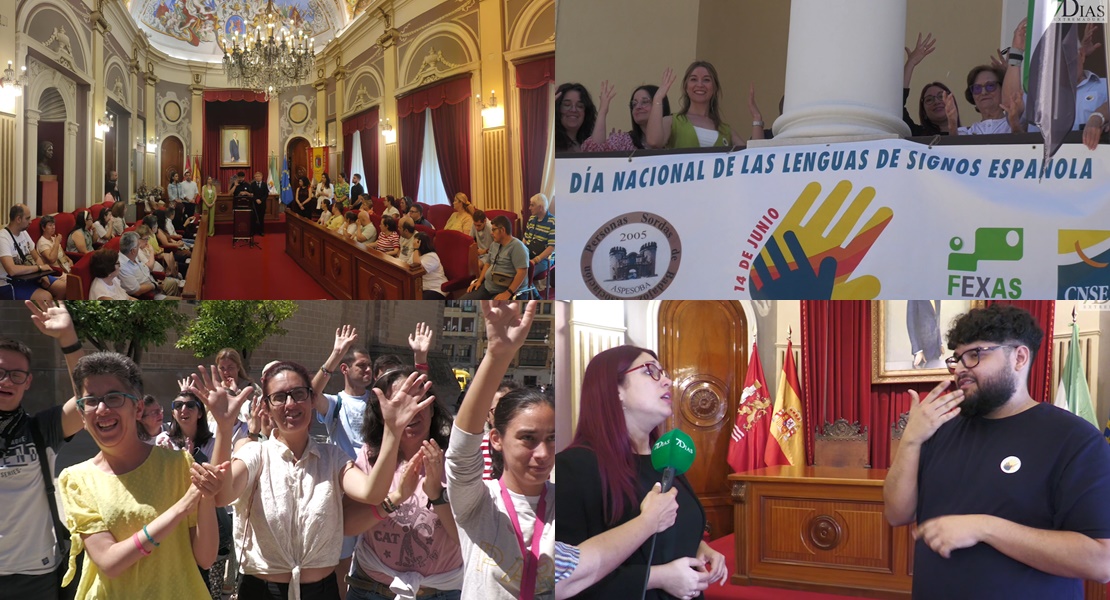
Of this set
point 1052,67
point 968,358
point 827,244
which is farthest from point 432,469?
point 1052,67

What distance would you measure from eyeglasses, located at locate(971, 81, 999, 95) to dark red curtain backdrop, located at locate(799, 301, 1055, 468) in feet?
8.69

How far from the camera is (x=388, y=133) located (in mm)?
2535

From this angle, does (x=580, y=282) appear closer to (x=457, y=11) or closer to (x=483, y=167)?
(x=483, y=167)

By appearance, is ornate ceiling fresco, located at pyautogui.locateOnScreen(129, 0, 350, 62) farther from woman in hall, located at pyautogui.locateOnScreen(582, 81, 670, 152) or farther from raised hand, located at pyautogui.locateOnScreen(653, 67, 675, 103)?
raised hand, located at pyautogui.locateOnScreen(653, 67, 675, 103)

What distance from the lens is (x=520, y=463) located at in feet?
7.66

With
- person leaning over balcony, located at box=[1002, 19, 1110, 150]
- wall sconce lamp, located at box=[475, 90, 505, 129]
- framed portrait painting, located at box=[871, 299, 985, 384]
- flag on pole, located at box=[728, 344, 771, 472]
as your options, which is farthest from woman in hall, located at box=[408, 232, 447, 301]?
person leaning over balcony, located at box=[1002, 19, 1110, 150]

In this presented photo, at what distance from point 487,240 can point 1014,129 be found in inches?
100

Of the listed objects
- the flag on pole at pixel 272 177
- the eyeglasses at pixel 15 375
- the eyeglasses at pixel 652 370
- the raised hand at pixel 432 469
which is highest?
the flag on pole at pixel 272 177

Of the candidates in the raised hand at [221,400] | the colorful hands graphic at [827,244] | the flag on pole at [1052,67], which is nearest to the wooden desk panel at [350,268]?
the raised hand at [221,400]

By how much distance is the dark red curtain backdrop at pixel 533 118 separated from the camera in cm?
248

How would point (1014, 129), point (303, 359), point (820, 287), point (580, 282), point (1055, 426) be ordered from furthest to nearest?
1. point (1014, 129)
2. point (820, 287)
3. point (580, 282)
4. point (303, 359)
5. point (1055, 426)

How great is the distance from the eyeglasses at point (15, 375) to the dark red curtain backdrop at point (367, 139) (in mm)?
979

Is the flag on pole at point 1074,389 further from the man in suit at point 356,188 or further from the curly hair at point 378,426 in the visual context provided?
the man in suit at point 356,188

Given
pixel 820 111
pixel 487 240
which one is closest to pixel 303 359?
pixel 487 240
